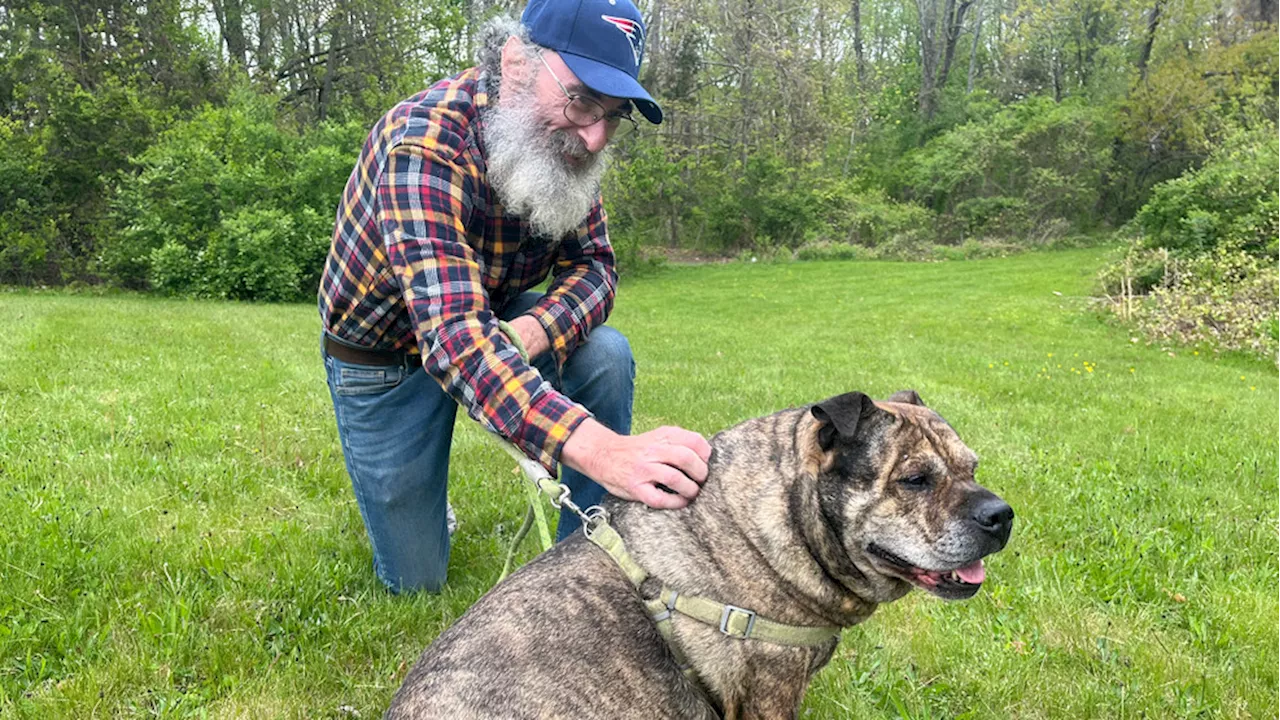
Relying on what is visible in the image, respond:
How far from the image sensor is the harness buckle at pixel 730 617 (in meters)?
2.35

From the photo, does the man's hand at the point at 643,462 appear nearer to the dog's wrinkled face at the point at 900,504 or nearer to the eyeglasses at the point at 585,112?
the dog's wrinkled face at the point at 900,504

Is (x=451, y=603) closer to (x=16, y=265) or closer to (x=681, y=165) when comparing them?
(x=16, y=265)

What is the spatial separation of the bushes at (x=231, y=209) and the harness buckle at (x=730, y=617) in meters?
19.7

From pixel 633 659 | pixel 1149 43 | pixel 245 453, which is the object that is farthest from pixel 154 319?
pixel 1149 43

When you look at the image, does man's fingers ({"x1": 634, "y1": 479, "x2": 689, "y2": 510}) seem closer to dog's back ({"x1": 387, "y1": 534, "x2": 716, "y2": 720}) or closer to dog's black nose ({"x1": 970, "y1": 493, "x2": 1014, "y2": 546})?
dog's back ({"x1": 387, "y1": 534, "x2": 716, "y2": 720})

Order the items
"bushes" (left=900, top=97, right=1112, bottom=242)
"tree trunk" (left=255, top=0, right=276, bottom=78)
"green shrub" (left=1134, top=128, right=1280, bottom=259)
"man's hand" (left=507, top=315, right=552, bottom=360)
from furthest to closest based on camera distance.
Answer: "bushes" (left=900, top=97, right=1112, bottom=242), "tree trunk" (left=255, top=0, right=276, bottom=78), "green shrub" (left=1134, top=128, right=1280, bottom=259), "man's hand" (left=507, top=315, right=552, bottom=360)

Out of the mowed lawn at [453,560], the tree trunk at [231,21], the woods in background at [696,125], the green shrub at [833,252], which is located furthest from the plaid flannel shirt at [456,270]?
the tree trunk at [231,21]

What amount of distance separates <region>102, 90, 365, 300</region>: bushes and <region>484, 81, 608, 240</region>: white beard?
60.3 feet

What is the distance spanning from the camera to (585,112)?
10.4ft

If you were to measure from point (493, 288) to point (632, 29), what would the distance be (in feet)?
4.05

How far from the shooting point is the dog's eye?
2.43 m

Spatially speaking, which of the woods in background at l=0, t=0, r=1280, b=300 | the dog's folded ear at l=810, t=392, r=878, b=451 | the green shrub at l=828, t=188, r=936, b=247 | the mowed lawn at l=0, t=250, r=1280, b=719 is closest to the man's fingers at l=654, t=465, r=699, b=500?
the dog's folded ear at l=810, t=392, r=878, b=451

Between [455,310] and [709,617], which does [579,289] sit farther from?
[709,617]

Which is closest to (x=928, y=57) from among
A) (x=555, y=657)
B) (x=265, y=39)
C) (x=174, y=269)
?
(x=265, y=39)
